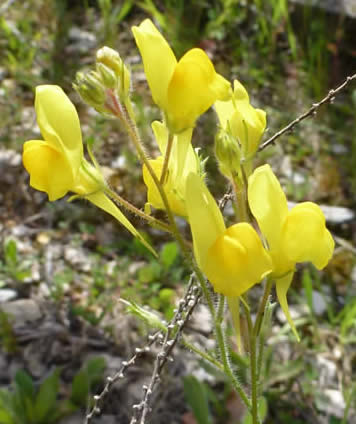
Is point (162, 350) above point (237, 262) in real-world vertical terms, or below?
below

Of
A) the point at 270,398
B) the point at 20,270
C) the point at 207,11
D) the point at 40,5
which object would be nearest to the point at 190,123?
the point at 270,398

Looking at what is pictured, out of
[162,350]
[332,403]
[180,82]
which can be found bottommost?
[332,403]

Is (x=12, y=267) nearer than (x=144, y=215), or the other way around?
Answer: (x=144, y=215)

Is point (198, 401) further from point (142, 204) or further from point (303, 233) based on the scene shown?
point (142, 204)

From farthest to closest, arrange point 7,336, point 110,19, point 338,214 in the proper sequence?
point 110,19
point 338,214
point 7,336

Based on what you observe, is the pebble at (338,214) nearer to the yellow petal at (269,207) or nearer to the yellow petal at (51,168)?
the yellow petal at (269,207)

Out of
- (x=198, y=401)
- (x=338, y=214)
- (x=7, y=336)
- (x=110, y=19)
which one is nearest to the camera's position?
(x=198, y=401)

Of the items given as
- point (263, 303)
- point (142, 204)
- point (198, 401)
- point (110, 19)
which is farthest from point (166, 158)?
point (110, 19)

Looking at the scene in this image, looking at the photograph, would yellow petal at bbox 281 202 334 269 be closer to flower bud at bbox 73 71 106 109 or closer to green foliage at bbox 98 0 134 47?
flower bud at bbox 73 71 106 109
